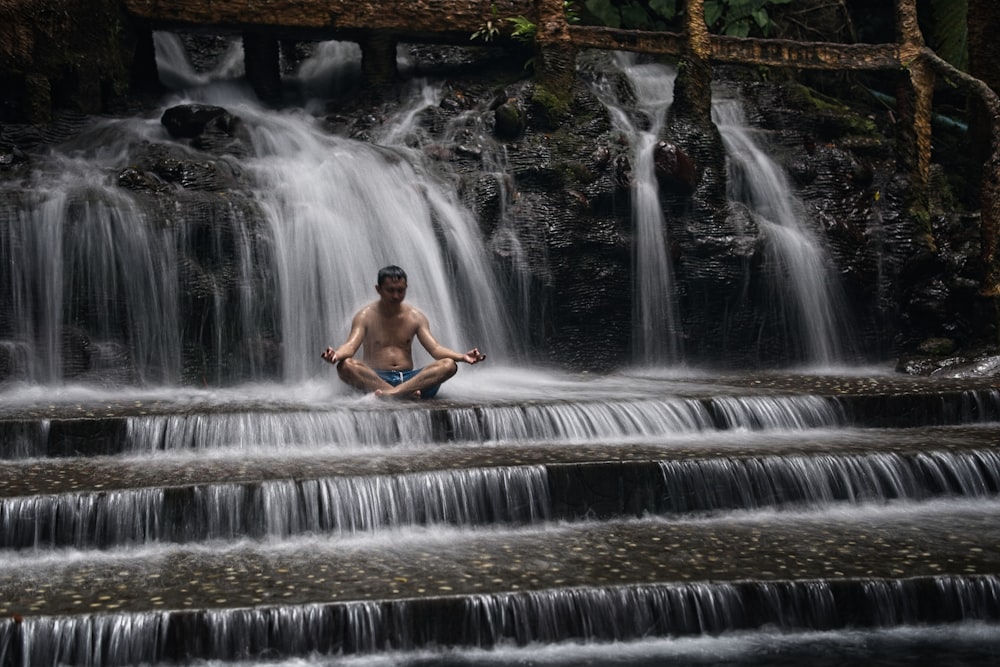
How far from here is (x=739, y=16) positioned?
51.9 feet

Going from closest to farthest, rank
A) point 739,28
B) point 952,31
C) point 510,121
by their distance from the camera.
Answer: point 510,121
point 952,31
point 739,28

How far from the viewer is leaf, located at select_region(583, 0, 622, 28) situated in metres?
15.9

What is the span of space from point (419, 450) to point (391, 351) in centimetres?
171

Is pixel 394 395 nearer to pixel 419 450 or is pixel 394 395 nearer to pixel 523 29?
pixel 419 450

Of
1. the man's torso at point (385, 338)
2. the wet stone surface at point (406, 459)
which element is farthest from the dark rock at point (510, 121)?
the wet stone surface at point (406, 459)

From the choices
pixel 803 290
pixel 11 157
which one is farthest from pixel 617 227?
pixel 11 157

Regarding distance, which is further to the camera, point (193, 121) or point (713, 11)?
point (713, 11)

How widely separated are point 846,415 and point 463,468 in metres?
3.54

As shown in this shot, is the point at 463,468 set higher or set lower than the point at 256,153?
lower

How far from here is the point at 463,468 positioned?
20.8 ft

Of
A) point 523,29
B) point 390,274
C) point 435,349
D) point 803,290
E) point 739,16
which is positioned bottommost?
point 435,349

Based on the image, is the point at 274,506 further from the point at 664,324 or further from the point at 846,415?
the point at 664,324

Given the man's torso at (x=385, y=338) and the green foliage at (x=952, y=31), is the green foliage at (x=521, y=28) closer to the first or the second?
the man's torso at (x=385, y=338)

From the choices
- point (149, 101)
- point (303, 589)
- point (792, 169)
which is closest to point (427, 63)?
point (149, 101)
